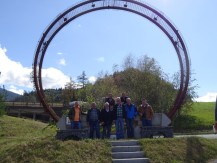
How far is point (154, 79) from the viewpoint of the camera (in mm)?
44938

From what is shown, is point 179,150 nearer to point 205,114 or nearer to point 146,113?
point 146,113

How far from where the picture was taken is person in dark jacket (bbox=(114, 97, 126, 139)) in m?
16.2

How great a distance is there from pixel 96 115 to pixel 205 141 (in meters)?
4.31

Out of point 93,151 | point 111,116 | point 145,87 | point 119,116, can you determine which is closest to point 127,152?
point 93,151

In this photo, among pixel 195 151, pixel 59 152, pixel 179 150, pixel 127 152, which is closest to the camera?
pixel 59 152

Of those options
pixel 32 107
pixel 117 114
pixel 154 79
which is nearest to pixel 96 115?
pixel 117 114

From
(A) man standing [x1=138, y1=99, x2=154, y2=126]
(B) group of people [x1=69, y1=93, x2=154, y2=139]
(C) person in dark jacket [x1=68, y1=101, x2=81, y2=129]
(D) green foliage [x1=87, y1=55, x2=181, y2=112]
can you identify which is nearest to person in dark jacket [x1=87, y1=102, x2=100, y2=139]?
(B) group of people [x1=69, y1=93, x2=154, y2=139]

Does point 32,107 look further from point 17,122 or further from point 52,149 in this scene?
point 52,149

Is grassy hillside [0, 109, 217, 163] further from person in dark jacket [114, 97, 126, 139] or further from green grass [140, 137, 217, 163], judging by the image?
person in dark jacket [114, 97, 126, 139]

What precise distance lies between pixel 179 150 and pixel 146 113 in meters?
3.51

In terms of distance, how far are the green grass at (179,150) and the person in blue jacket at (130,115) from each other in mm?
2440

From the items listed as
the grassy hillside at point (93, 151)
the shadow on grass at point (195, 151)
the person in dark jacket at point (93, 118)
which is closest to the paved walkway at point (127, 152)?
the grassy hillside at point (93, 151)

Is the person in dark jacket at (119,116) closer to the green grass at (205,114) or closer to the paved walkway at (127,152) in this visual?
the paved walkway at (127,152)

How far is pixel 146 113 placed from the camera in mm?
16875
